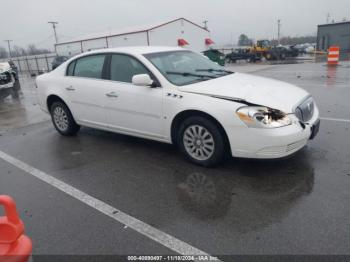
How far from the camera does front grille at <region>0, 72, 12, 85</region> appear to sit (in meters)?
13.0

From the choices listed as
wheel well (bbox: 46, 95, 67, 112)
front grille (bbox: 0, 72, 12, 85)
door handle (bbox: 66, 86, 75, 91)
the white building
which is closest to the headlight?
door handle (bbox: 66, 86, 75, 91)

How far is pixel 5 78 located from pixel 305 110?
12.6 m

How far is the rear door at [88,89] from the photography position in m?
5.27

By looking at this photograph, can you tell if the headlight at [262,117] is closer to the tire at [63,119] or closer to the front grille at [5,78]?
the tire at [63,119]

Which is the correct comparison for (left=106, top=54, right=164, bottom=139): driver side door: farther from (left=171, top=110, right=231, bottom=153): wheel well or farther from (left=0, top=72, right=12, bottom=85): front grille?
(left=0, top=72, right=12, bottom=85): front grille

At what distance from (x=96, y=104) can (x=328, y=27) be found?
34558 millimetres

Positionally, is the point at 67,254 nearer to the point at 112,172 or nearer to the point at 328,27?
the point at 112,172

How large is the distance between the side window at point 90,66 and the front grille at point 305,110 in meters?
3.16

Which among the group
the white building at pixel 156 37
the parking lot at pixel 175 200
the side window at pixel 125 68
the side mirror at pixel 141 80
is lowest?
the parking lot at pixel 175 200

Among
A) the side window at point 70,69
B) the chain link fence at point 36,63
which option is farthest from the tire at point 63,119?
the chain link fence at point 36,63

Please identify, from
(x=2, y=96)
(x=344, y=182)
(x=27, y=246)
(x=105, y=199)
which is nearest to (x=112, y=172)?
(x=105, y=199)

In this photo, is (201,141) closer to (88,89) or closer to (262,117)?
(262,117)

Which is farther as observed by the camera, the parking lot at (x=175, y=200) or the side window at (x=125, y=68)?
the side window at (x=125, y=68)

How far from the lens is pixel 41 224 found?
10.5 ft
